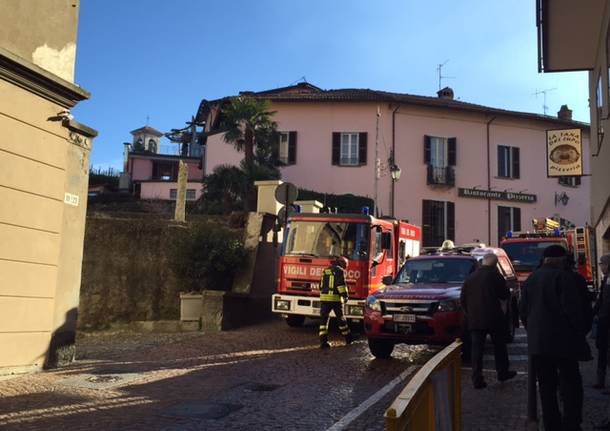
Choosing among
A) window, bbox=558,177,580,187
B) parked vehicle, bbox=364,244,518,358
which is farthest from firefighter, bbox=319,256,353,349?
window, bbox=558,177,580,187

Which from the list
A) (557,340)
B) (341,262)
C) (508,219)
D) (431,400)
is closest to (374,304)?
(341,262)

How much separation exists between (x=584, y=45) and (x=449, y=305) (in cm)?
630

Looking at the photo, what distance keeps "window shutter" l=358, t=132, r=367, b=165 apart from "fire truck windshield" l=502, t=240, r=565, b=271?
1211 centimetres

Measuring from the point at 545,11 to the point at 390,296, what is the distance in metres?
5.68

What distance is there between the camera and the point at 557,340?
17.4ft

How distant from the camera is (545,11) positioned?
10.4 meters

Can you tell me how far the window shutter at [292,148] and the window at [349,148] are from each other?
79.5 inches

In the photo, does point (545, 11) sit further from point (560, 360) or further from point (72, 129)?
point (72, 129)

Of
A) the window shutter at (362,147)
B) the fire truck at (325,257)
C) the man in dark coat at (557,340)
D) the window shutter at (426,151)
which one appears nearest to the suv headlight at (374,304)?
the fire truck at (325,257)

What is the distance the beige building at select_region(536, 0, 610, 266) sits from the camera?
10227 mm

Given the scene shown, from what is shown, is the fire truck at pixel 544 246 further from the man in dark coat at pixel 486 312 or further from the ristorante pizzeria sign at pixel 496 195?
the ristorante pizzeria sign at pixel 496 195

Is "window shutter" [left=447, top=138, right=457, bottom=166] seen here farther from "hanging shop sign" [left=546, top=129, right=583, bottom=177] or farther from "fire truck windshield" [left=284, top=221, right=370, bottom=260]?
"fire truck windshield" [left=284, top=221, right=370, bottom=260]

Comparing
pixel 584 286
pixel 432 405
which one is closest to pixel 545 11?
pixel 584 286

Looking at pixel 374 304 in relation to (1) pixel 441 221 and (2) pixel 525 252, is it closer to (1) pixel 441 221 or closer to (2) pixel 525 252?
(2) pixel 525 252
